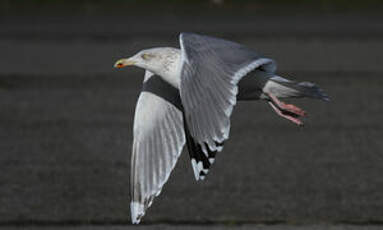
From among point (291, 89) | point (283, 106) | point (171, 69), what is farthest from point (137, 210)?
point (291, 89)

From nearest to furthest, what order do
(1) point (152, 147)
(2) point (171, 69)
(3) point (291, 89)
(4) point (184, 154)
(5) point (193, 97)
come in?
(5) point (193, 97)
(2) point (171, 69)
(3) point (291, 89)
(1) point (152, 147)
(4) point (184, 154)

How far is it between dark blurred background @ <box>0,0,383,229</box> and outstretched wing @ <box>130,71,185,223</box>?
1467mm

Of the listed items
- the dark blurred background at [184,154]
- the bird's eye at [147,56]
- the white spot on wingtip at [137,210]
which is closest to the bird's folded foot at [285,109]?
the bird's eye at [147,56]

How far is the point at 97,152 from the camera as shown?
10023 millimetres

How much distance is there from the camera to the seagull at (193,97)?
4.89m

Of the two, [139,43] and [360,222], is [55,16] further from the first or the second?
[360,222]

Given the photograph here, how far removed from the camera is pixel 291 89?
570 cm

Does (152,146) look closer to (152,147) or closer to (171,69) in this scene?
(152,147)

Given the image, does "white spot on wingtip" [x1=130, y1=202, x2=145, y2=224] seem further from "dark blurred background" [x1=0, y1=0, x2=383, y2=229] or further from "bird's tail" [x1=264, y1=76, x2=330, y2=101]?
"dark blurred background" [x1=0, y1=0, x2=383, y2=229]

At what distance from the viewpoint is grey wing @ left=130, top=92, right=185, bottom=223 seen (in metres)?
5.70

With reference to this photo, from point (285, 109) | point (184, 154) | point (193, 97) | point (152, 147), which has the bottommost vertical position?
point (184, 154)

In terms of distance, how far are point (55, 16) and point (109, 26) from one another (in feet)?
9.92

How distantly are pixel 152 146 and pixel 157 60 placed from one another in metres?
0.63

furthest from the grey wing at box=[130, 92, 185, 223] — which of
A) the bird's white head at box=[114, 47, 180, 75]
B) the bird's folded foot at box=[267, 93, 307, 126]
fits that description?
the bird's folded foot at box=[267, 93, 307, 126]
